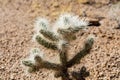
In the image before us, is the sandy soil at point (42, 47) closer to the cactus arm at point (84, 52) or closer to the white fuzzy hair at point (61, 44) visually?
the cactus arm at point (84, 52)

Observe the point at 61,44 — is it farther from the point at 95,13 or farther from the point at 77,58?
the point at 95,13

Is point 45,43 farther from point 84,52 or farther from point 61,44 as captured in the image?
point 84,52

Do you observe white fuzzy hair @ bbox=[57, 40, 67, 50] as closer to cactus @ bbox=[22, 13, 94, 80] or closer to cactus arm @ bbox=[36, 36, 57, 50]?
cactus @ bbox=[22, 13, 94, 80]

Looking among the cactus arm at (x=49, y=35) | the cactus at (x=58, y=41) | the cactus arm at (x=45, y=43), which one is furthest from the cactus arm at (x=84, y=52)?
the cactus arm at (x=49, y=35)

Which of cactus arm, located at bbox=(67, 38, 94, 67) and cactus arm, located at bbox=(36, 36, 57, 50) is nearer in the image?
cactus arm, located at bbox=(36, 36, 57, 50)

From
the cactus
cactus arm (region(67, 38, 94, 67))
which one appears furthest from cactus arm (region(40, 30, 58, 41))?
cactus arm (region(67, 38, 94, 67))

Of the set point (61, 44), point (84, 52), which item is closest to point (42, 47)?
point (84, 52)

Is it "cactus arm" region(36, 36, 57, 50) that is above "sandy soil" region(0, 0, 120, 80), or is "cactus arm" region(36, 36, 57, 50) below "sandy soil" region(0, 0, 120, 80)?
above
